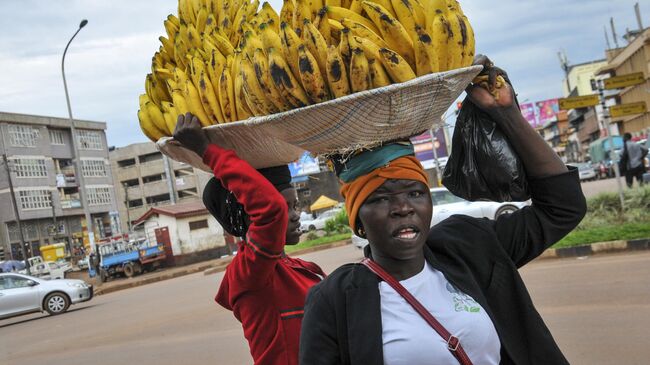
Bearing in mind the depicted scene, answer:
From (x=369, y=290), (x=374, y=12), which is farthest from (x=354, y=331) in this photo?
(x=374, y=12)

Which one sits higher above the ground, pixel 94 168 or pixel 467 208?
pixel 94 168

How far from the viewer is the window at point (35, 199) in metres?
60.4

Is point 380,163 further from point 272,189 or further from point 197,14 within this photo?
point 197,14

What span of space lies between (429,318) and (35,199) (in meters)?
66.2

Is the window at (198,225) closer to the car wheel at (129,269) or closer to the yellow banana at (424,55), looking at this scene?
the car wheel at (129,269)

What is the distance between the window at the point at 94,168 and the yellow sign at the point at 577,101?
6185cm

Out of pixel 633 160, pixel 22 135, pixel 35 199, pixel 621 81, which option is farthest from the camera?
pixel 35 199

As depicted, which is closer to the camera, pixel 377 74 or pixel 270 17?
pixel 377 74

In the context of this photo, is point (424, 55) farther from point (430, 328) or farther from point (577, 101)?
point (577, 101)

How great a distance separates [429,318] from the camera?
1860mm

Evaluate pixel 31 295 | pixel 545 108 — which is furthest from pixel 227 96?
pixel 545 108

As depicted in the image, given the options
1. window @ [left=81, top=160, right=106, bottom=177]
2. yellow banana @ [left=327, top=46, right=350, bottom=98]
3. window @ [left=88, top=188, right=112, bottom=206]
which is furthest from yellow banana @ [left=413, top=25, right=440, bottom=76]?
window @ [left=88, top=188, right=112, bottom=206]

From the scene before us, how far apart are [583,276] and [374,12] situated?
7.98m

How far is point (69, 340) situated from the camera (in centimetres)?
1143
